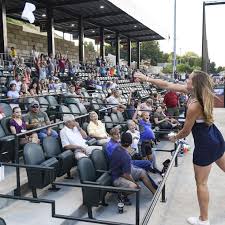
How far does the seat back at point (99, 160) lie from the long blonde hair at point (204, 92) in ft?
6.07

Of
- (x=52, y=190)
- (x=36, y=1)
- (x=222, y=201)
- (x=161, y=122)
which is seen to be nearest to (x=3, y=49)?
(x=36, y=1)

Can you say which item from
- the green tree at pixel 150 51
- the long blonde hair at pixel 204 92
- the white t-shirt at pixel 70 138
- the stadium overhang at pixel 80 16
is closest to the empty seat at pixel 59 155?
the white t-shirt at pixel 70 138

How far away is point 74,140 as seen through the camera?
19.2 feet

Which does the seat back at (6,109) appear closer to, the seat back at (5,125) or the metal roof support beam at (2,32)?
the seat back at (5,125)

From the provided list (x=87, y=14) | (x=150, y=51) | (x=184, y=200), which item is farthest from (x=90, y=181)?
(x=150, y=51)

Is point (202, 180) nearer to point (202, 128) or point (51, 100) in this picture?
point (202, 128)

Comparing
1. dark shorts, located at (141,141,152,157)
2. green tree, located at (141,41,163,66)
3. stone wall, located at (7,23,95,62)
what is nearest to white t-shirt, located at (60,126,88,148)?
dark shorts, located at (141,141,152,157)

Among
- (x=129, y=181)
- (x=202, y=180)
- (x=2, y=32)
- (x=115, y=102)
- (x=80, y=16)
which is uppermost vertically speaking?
(x=80, y=16)

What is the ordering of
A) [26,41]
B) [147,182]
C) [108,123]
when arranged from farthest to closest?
[26,41]
[108,123]
[147,182]

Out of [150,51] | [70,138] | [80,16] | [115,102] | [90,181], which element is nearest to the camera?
[90,181]

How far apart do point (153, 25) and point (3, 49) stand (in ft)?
57.6

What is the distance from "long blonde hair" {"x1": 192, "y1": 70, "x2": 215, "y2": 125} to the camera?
3439mm

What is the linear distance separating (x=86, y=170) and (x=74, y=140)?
1538 millimetres

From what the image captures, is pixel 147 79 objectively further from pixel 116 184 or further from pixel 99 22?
pixel 99 22
